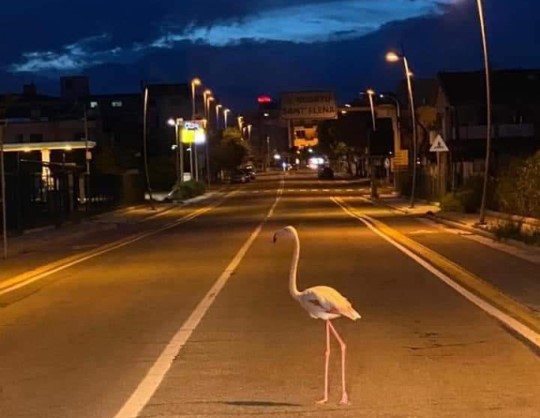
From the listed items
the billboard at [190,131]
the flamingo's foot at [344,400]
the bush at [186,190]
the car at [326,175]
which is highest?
the billboard at [190,131]

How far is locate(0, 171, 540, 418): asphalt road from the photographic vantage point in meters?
9.20

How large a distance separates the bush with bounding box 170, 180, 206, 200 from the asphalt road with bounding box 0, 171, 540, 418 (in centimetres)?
5449

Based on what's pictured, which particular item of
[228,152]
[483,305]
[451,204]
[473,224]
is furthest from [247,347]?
[228,152]

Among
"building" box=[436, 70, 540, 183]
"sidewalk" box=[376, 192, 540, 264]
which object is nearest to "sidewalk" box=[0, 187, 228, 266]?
"sidewalk" box=[376, 192, 540, 264]

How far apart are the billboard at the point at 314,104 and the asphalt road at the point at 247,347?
51964mm

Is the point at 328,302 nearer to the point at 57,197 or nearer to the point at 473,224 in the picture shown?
the point at 473,224

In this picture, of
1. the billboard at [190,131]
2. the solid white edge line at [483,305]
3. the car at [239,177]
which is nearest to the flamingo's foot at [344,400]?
the solid white edge line at [483,305]

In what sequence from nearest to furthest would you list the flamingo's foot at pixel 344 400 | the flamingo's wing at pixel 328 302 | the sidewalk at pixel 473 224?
the flamingo's wing at pixel 328 302, the flamingo's foot at pixel 344 400, the sidewalk at pixel 473 224

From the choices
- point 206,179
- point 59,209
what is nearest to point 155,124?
point 206,179

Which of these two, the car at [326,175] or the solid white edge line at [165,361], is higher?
the solid white edge line at [165,361]

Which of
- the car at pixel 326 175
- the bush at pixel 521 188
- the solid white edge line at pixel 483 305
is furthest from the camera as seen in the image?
the car at pixel 326 175

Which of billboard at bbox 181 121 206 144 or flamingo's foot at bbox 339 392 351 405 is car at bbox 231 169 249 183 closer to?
billboard at bbox 181 121 206 144

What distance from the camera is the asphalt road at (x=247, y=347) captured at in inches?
362

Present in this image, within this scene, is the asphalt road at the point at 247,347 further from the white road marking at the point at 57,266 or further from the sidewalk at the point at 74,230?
the sidewalk at the point at 74,230
